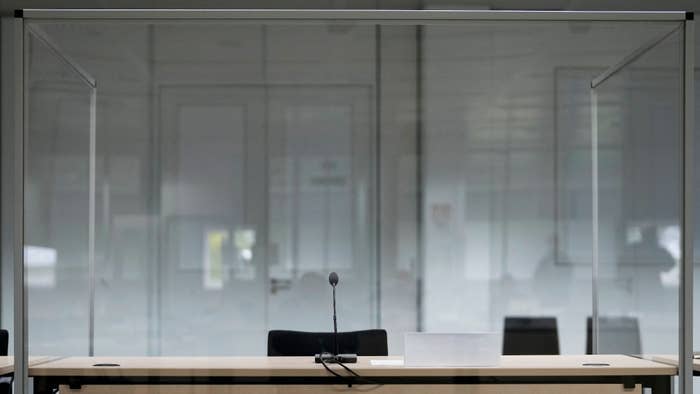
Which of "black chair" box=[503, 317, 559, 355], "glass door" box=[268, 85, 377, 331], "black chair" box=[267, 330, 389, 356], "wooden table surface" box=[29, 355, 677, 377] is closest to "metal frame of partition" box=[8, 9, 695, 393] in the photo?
"wooden table surface" box=[29, 355, 677, 377]

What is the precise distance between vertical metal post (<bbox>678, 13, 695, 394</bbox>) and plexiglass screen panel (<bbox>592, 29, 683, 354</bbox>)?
1.87 metres

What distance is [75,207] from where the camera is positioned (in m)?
5.36

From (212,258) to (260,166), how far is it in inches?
27.6

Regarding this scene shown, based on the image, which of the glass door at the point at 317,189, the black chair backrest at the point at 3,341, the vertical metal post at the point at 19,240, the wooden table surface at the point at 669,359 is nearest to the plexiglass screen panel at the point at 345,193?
the glass door at the point at 317,189

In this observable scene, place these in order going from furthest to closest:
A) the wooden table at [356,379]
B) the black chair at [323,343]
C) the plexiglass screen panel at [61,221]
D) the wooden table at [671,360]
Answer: the plexiglass screen panel at [61,221] → the black chair at [323,343] → the wooden table at [671,360] → the wooden table at [356,379]

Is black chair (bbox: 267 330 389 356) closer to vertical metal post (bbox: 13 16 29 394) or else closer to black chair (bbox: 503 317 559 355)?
vertical metal post (bbox: 13 16 29 394)

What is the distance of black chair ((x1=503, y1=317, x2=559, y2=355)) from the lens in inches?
198

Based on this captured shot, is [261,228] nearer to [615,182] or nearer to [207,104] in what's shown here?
[207,104]

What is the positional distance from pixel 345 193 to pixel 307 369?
2361 millimetres

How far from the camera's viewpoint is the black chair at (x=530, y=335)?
5023mm

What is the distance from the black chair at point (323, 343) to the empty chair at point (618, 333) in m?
2.17

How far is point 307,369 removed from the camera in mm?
3262

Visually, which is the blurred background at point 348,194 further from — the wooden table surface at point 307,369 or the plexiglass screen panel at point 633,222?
the wooden table surface at point 307,369

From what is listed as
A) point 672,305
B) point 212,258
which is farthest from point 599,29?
point 212,258
